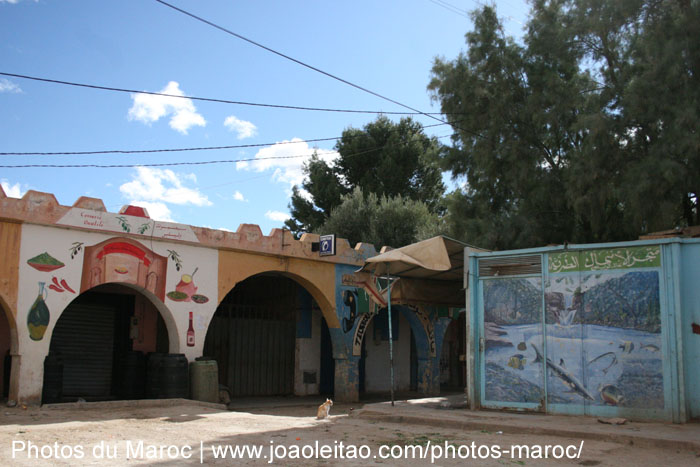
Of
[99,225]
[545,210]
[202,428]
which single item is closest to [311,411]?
[202,428]

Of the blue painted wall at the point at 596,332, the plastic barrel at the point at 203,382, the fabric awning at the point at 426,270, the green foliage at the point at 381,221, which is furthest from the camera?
the green foliage at the point at 381,221

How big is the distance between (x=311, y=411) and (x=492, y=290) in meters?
5.21

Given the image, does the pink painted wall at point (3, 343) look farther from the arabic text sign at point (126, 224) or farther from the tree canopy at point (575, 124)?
→ the tree canopy at point (575, 124)

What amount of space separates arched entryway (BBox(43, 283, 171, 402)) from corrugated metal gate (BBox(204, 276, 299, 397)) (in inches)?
65.9

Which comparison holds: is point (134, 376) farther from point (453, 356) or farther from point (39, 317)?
point (453, 356)

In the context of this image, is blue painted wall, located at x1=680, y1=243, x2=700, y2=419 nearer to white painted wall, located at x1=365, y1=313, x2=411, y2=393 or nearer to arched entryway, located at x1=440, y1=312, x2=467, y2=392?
white painted wall, located at x1=365, y1=313, x2=411, y2=393

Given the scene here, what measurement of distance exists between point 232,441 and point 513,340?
4778 mm

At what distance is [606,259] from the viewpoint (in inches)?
370

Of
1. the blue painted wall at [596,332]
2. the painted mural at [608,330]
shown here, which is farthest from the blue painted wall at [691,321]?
the painted mural at [608,330]

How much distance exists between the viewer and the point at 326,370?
18.5m

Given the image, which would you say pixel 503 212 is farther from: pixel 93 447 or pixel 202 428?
pixel 93 447

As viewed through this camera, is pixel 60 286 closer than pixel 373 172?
Yes

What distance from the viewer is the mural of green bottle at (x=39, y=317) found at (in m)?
11.1

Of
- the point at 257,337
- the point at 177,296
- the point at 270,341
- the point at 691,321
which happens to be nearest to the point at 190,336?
the point at 177,296
